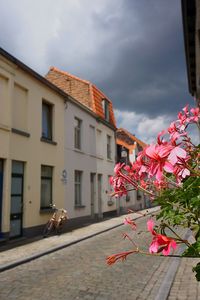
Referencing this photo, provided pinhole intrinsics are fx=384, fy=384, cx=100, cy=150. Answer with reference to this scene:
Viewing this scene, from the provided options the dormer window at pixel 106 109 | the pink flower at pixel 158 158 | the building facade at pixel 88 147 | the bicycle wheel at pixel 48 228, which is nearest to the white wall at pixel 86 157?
the building facade at pixel 88 147

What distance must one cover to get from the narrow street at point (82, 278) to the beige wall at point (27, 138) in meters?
3.86

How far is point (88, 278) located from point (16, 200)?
7.03m

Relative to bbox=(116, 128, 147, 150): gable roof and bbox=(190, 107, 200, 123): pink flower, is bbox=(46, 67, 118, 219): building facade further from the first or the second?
bbox=(190, 107, 200, 123): pink flower

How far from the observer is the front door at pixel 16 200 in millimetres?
14055

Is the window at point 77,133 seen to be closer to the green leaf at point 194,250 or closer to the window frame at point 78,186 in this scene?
the window frame at point 78,186

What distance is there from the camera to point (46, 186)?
56.1 feet

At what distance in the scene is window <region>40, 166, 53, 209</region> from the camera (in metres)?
16.7

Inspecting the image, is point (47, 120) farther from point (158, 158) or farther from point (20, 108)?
point (158, 158)

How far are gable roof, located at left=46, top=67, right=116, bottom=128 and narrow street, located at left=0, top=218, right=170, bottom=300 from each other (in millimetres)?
15744

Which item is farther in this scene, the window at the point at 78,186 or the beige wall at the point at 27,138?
the window at the point at 78,186

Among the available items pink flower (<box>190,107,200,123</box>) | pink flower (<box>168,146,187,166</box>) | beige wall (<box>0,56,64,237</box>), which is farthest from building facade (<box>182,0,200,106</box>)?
pink flower (<box>168,146,187,166</box>)

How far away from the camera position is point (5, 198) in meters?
13.2

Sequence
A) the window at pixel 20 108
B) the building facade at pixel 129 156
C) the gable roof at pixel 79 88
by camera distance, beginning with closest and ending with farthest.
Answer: the window at pixel 20 108 < the gable roof at pixel 79 88 < the building facade at pixel 129 156

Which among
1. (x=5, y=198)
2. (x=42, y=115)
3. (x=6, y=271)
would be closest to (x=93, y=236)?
(x=5, y=198)
